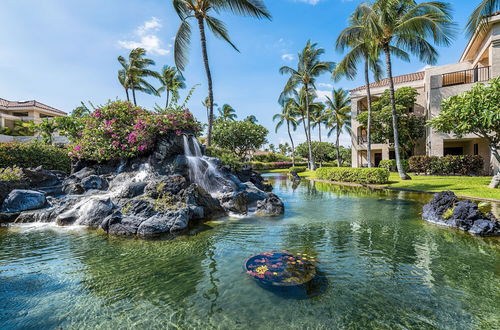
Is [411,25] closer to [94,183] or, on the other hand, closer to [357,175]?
[357,175]

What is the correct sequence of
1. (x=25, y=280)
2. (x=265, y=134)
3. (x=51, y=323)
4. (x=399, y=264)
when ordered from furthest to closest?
(x=265, y=134) < (x=399, y=264) < (x=25, y=280) < (x=51, y=323)

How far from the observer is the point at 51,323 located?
331 cm

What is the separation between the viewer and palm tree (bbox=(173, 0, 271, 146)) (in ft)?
50.8

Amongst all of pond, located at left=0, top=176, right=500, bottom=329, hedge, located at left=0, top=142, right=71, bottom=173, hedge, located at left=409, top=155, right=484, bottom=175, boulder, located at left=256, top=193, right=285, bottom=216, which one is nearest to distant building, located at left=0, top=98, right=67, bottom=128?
hedge, located at left=0, top=142, right=71, bottom=173

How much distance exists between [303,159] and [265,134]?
33.3m

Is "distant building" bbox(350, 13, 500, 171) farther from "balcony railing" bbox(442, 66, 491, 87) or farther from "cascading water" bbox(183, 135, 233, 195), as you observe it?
"cascading water" bbox(183, 135, 233, 195)

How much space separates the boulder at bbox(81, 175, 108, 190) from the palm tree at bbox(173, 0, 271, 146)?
300 inches

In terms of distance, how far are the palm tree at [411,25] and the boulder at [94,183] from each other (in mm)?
21001

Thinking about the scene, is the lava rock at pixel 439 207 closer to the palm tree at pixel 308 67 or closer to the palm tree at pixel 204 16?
the palm tree at pixel 204 16

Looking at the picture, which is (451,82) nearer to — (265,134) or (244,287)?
(265,134)

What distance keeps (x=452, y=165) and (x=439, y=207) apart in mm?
17611

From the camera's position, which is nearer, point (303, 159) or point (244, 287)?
point (244, 287)

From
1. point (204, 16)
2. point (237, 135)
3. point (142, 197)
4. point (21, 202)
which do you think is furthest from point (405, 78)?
point (21, 202)

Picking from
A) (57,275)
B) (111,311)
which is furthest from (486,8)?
(57,275)
